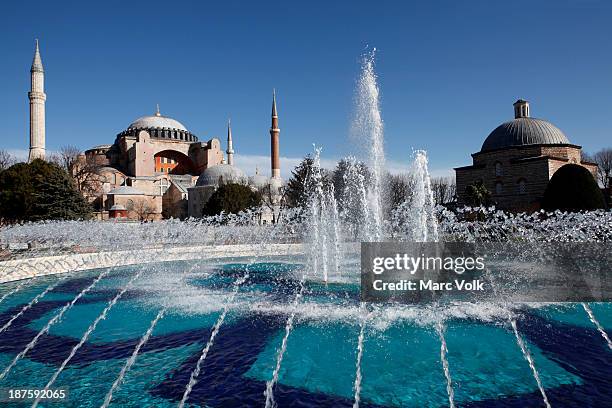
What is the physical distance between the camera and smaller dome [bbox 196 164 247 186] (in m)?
45.3

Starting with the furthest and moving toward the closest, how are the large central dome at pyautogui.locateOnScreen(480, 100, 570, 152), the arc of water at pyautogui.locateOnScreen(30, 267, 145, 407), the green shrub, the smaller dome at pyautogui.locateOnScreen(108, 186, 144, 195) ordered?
the smaller dome at pyautogui.locateOnScreen(108, 186, 144, 195)
the large central dome at pyautogui.locateOnScreen(480, 100, 570, 152)
the green shrub
the arc of water at pyautogui.locateOnScreen(30, 267, 145, 407)

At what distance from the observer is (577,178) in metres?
Answer: 20.9

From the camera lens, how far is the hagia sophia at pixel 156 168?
39.7m

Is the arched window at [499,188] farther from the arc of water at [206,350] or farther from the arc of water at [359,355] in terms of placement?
the arc of water at [359,355]

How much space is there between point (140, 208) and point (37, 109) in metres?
14.5

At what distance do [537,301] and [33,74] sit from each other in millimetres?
36384

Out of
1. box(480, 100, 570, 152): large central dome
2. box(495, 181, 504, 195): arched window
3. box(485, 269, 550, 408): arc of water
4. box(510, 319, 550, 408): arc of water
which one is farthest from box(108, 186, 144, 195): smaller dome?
box(510, 319, 550, 408): arc of water

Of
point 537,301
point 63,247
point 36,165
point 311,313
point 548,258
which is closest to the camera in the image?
point 311,313

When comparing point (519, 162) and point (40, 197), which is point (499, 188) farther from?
point (40, 197)

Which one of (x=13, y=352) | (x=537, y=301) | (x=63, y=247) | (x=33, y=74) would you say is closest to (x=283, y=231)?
(x=63, y=247)

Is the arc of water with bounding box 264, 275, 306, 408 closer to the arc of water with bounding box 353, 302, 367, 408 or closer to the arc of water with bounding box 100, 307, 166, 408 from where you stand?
the arc of water with bounding box 353, 302, 367, 408

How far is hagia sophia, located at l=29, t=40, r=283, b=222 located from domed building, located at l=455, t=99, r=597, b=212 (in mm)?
17443

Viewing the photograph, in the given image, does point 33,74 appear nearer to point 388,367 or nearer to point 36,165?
point 36,165

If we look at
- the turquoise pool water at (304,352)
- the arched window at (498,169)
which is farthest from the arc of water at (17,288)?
the arched window at (498,169)
